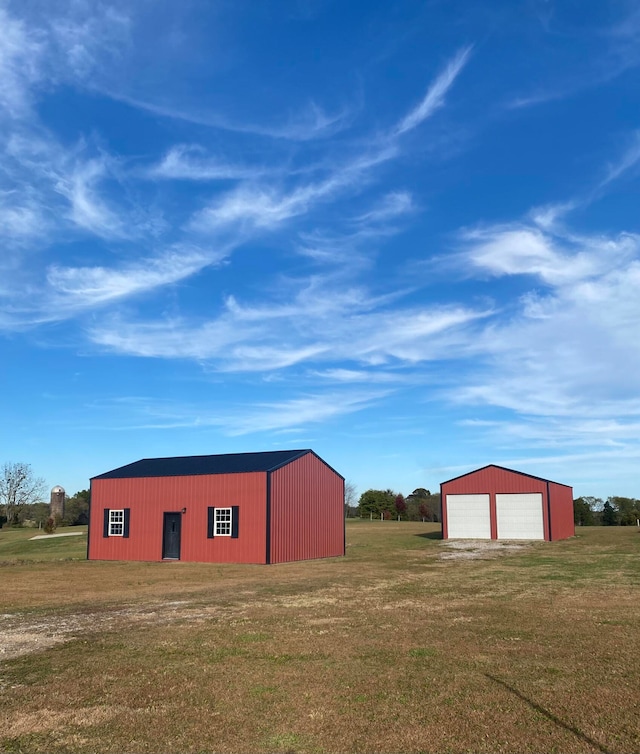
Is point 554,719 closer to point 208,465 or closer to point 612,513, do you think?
point 208,465

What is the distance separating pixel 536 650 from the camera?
33.1 ft

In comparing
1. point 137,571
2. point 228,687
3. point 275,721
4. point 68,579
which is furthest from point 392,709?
point 137,571

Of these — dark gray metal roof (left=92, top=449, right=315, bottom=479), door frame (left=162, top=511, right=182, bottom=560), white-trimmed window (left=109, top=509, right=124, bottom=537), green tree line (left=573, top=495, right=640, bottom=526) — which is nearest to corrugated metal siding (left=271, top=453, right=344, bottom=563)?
dark gray metal roof (left=92, top=449, right=315, bottom=479)

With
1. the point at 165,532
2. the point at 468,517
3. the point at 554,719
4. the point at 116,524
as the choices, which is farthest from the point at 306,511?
the point at 554,719

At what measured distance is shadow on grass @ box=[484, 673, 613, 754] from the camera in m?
6.23

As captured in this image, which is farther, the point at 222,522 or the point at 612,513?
the point at 612,513

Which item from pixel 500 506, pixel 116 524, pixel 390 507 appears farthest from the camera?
pixel 390 507

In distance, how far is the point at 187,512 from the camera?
3164 cm

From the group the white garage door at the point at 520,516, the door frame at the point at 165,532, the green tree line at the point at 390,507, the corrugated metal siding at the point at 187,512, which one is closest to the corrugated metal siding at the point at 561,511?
the white garage door at the point at 520,516

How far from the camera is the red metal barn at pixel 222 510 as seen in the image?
1176 inches

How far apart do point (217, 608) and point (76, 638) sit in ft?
12.9

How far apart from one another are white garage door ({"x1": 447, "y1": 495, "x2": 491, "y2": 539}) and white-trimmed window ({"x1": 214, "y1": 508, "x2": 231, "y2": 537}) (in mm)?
20181

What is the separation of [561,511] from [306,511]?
76.5 ft

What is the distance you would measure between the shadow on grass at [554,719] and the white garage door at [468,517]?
121ft
